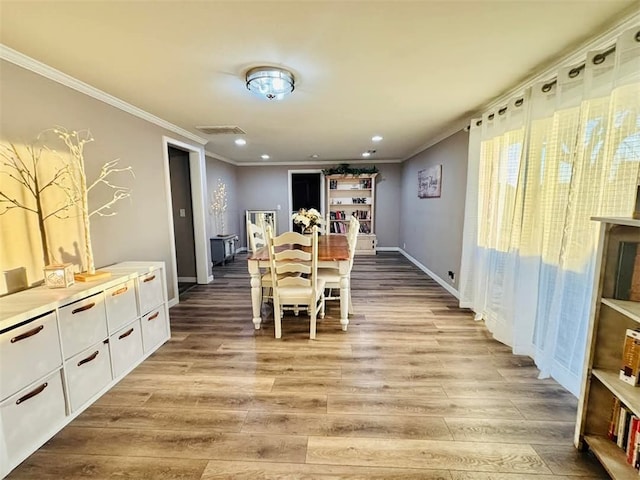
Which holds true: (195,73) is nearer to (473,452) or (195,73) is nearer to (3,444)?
(3,444)

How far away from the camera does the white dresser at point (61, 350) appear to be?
1.46m

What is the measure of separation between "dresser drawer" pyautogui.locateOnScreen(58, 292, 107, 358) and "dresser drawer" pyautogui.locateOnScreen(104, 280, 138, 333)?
0.06 metres

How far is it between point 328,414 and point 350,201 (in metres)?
5.86

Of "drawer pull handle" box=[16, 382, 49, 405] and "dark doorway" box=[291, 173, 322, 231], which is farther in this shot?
"dark doorway" box=[291, 173, 322, 231]

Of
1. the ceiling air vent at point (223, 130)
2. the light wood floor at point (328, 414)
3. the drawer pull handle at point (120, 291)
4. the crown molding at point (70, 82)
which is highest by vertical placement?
the ceiling air vent at point (223, 130)

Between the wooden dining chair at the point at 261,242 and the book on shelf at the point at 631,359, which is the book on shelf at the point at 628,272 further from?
the wooden dining chair at the point at 261,242

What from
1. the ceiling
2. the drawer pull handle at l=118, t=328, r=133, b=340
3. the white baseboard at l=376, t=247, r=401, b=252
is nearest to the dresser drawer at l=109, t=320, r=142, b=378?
the drawer pull handle at l=118, t=328, r=133, b=340

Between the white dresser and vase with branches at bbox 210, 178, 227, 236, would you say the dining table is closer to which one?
the white dresser

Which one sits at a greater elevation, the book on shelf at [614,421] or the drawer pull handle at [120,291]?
the drawer pull handle at [120,291]

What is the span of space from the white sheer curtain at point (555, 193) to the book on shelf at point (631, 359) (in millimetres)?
512

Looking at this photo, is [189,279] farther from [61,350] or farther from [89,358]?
[61,350]

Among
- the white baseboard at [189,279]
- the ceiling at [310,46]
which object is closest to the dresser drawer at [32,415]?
the ceiling at [310,46]

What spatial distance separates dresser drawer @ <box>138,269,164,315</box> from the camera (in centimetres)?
246

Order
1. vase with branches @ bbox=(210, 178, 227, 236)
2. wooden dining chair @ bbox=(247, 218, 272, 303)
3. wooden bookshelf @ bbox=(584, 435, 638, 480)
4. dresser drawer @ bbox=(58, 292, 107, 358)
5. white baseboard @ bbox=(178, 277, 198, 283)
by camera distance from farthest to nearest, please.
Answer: vase with branches @ bbox=(210, 178, 227, 236) → white baseboard @ bbox=(178, 277, 198, 283) → wooden dining chair @ bbox=(247, 218, 272, 303) → dresser drawer @ bbox=(58, 292, 107, 358) → wooden bookshelf @ bbox=(584, 435, 638, 480)
